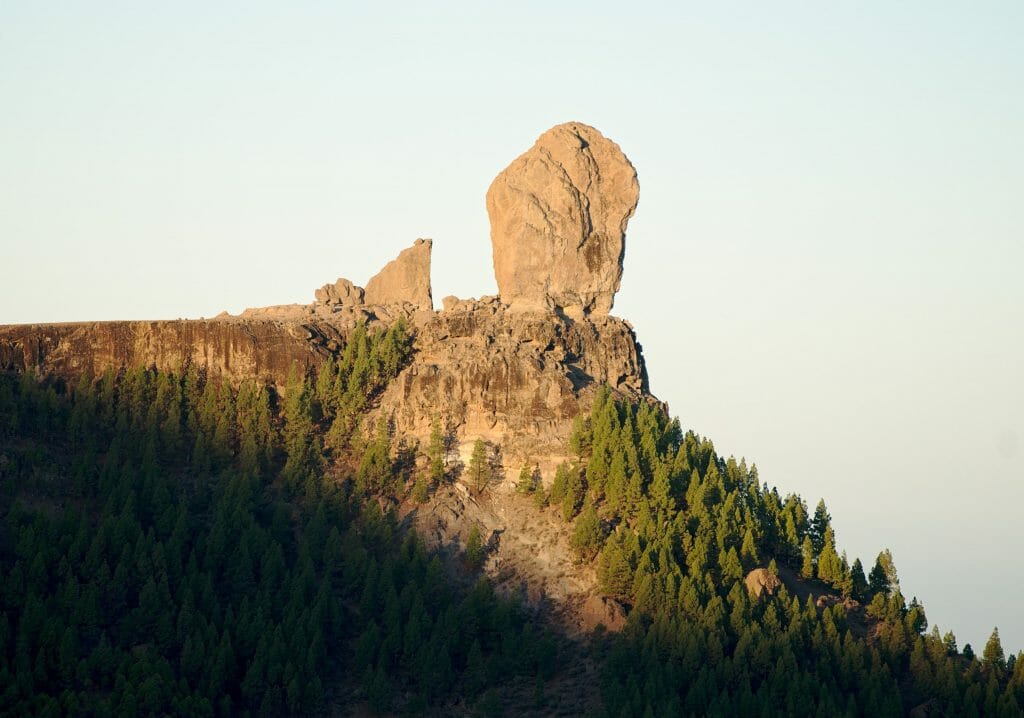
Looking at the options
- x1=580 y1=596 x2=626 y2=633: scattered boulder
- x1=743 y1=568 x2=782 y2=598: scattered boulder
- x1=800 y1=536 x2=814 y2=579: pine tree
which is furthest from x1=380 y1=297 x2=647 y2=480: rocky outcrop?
x1=800 y1=536 x2=814 y2=579: pine tree

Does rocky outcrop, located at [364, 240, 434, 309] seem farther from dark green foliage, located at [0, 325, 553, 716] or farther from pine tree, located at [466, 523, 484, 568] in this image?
pine tree, located at [466, 523, 484, 568]

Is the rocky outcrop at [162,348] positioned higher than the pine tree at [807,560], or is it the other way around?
the rocky outcrop at [162,348]

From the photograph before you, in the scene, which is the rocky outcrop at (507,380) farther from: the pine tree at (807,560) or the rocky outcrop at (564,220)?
the pine tree at (807,560)

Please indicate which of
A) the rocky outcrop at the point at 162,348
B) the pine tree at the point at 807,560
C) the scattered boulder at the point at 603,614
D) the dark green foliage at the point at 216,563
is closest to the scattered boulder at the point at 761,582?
the pine tree at the point at 807,560

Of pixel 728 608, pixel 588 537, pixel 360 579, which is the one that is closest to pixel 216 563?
pixel 360 579

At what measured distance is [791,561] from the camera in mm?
128875

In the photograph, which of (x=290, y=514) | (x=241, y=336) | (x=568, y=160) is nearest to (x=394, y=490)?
(x=290, y=514)

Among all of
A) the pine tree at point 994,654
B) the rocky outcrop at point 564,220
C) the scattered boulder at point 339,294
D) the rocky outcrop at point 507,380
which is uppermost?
the rocky outcrop at point 564,220

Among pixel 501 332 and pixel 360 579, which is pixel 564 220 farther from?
pixel 360 579

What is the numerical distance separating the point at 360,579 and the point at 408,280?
25.0 meters

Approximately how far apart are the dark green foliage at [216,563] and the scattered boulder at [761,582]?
1098 cm

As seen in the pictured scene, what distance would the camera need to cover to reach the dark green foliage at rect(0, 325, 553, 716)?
116125 millimetres

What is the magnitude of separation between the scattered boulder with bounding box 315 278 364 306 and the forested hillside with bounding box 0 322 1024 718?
31.5 feet

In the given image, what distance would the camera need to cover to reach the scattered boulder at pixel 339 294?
5714 inches
